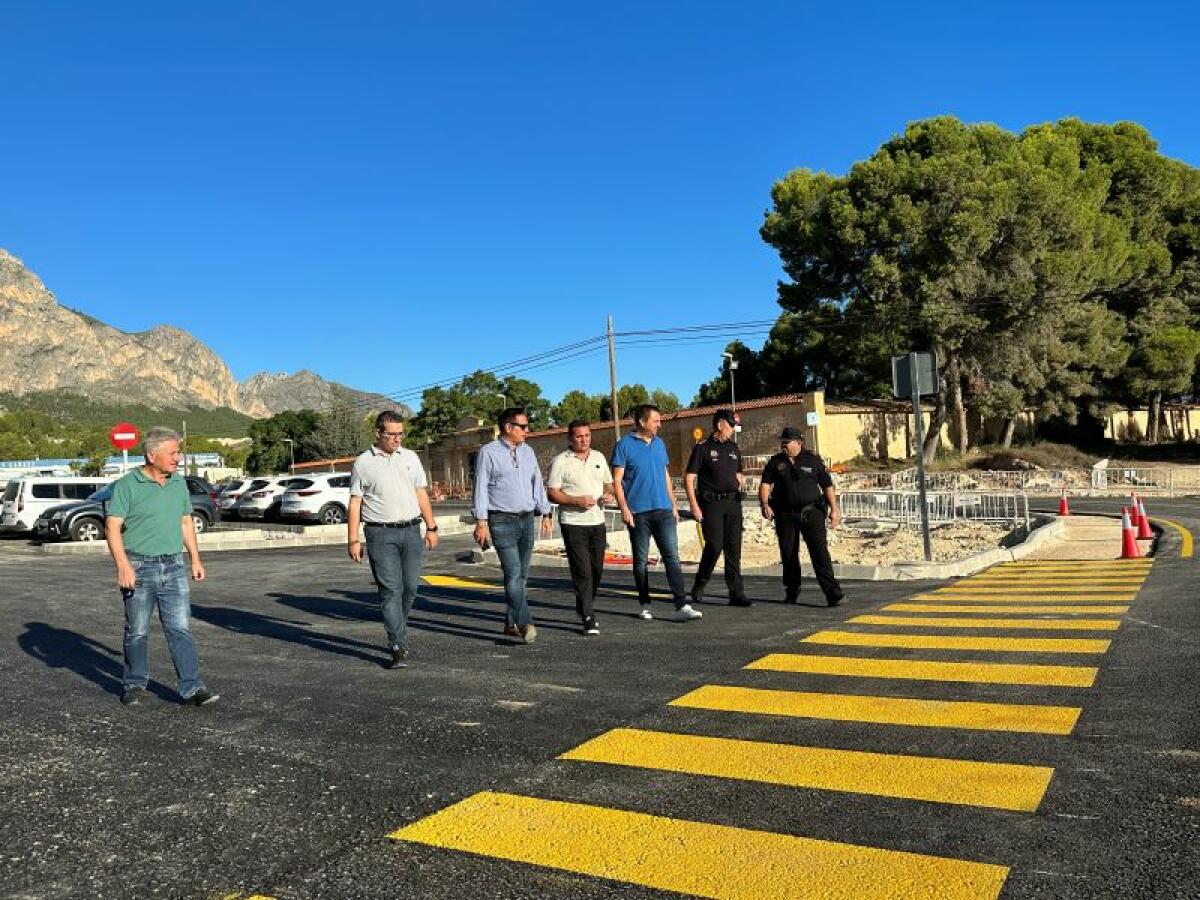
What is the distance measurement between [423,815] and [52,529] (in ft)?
73.1

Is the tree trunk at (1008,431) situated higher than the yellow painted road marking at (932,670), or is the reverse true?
the tree trunk at (1008,431)

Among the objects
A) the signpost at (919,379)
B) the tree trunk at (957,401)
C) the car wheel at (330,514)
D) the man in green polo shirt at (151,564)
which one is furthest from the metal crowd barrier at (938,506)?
the tree trunk at (957,401)

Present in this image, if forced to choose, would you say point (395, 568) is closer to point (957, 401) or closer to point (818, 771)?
point (818, 771)

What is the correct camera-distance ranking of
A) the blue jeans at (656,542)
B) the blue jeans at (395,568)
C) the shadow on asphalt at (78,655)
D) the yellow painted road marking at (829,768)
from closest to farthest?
the yellow painted road marking at (829,768)
the shadow on asphalt at (78,655)
the blue jeans at (395,568)
the blue jeans at (656,542)

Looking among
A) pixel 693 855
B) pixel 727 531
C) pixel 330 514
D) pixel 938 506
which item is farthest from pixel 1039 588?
pixel 330 514

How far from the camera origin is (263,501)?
30234 millimetres

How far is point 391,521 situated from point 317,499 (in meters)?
21.8

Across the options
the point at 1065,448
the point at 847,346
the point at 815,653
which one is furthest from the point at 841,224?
the point at 815,653

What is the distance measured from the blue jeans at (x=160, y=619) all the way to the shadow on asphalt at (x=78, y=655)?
284 mm

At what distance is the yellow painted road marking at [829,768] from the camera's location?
3674 millimetres

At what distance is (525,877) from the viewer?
3.03 meters

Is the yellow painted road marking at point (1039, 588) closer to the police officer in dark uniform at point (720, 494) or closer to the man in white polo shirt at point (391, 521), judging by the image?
the police officer in dark uniform at point (720, 494)

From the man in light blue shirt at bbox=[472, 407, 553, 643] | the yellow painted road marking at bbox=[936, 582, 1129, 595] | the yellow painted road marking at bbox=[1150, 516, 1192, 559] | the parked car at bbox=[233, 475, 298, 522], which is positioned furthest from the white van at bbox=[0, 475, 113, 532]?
the yellow painted road marking at bbox=[1150, 516, 1192, 559]

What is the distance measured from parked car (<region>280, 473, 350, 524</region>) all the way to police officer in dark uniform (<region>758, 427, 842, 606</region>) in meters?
20.0
